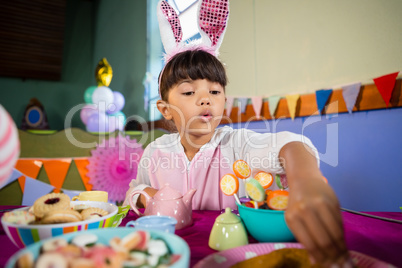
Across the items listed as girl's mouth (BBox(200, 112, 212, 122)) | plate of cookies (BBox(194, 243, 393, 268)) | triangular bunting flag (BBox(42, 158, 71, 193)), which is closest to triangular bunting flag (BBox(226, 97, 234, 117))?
girl's mouth (BBox(200, 112, 212, 122))

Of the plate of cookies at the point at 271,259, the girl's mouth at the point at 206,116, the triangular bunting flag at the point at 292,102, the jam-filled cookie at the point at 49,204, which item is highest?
the triangular bunting flag at the point at 292,102

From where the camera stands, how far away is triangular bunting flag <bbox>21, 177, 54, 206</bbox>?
5.99 ft

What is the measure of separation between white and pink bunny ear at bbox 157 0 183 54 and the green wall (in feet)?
7.92

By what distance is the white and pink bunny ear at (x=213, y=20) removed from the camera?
98 centimetres

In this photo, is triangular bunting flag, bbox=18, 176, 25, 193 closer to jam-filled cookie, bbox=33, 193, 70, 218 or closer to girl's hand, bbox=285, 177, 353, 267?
jam-filled cookie, bbox=33, 193, 70, 218

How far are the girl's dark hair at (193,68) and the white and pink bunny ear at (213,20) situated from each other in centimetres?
7

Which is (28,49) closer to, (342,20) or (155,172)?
(155,172)

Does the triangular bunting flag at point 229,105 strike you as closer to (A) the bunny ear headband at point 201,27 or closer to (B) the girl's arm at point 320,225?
(A) the bunny ear headband at point 201,27

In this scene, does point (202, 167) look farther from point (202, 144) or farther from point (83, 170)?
point (83, 170)

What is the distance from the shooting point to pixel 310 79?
4.99 ft

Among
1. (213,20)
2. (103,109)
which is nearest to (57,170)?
(103,109)

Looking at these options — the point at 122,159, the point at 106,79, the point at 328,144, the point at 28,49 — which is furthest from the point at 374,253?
the point at 28,49

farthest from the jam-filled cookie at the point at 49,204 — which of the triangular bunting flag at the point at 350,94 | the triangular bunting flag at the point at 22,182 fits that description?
the triangular bunting flag at the point at 22,182

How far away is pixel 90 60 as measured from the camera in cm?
524
